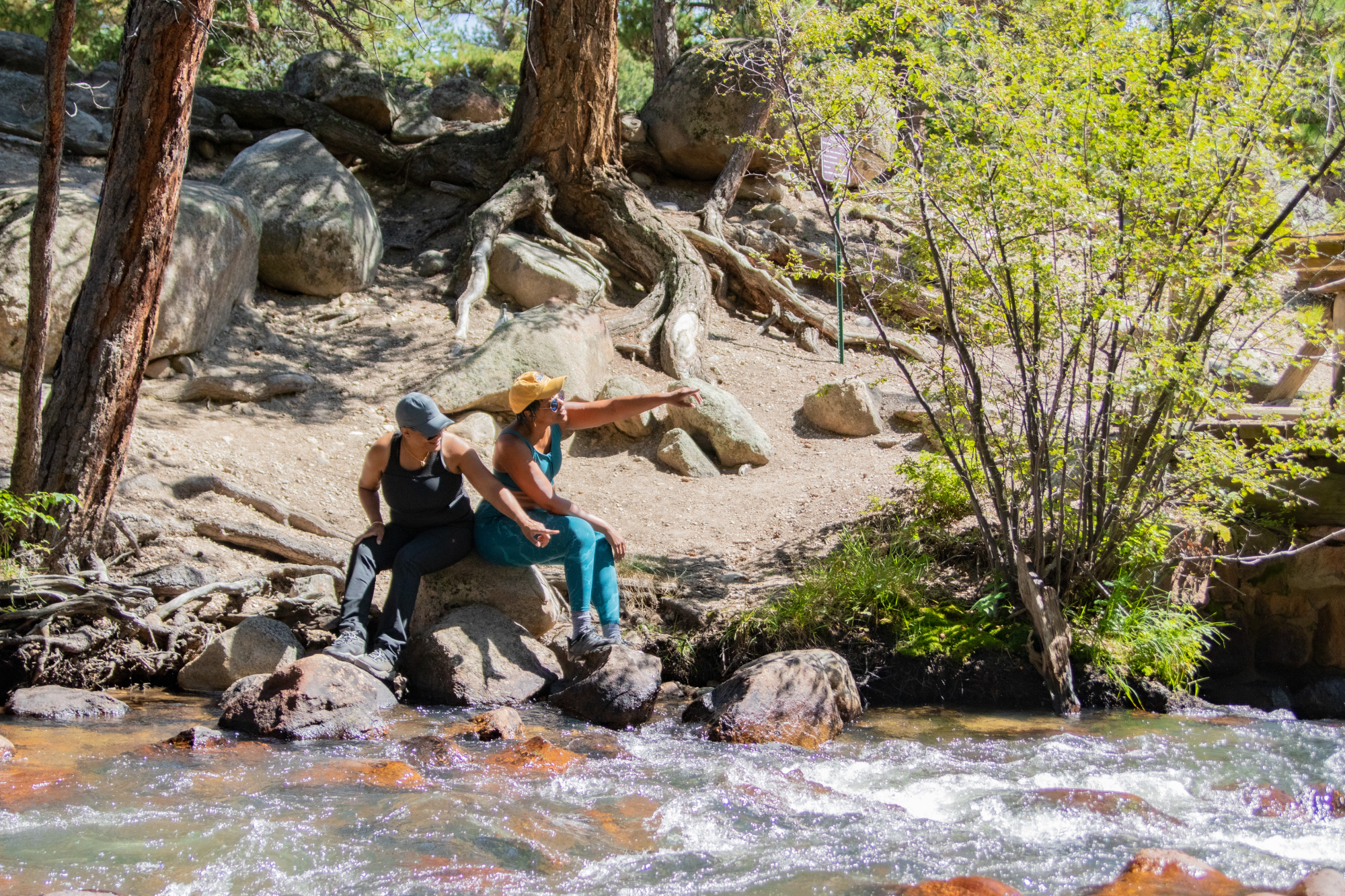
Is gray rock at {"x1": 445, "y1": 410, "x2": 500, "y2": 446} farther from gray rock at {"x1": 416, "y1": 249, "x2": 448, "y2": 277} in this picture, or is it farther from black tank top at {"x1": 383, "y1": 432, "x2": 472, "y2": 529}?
gray rock at {"x1": 416, "y1": 249, "x2": 448, "y2": 277}

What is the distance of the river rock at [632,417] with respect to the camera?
29.9ft

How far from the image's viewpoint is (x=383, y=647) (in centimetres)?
493

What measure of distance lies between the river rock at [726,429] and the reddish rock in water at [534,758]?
16.2 feet

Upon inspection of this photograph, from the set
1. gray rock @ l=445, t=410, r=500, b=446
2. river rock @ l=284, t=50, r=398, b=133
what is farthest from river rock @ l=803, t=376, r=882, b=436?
river rock @ l=284, t=50, r=398, b=133

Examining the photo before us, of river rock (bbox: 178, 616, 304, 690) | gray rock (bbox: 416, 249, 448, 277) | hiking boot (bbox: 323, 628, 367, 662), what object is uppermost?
gray rock (bbox: 416, 249, 448, 277)

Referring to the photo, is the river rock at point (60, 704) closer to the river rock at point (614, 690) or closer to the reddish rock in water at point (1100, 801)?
the river rock at point (614, 690)

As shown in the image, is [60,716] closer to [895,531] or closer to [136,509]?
[136,509]

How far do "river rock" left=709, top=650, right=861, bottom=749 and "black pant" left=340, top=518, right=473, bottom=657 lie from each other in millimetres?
1532

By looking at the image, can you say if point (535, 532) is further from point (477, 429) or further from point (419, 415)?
point (477, 429)

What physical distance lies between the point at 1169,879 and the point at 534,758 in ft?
7.57

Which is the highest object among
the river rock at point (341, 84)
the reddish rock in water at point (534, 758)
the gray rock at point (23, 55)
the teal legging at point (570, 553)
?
the river rock at point (341, 84)

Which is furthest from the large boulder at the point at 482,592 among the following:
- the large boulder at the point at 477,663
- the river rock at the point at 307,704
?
the river rock at the point at 307,704

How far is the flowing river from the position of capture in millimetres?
3143

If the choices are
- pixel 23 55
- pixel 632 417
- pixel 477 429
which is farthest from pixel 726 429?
pixel 23 55
